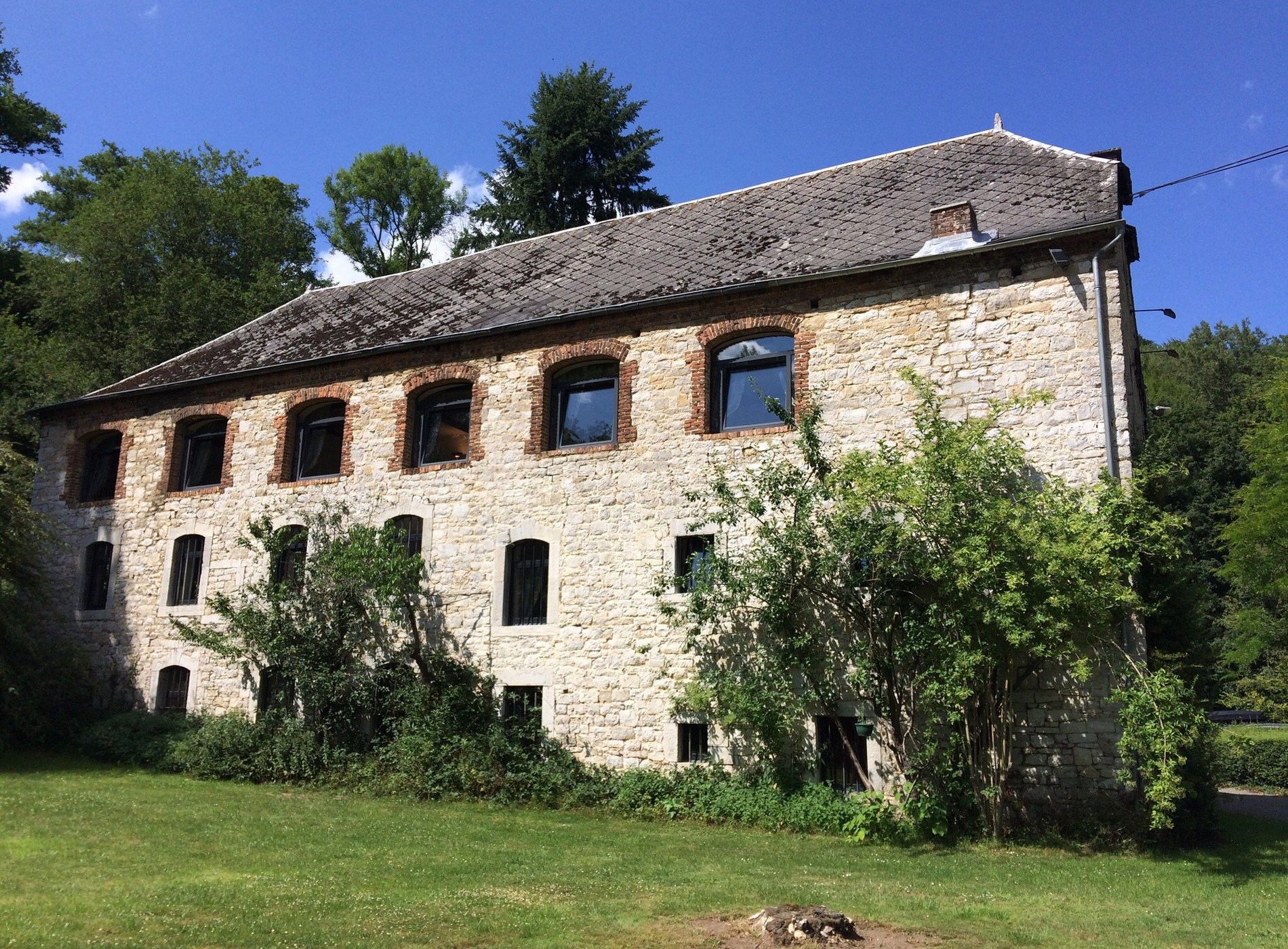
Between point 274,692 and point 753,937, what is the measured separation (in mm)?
11595

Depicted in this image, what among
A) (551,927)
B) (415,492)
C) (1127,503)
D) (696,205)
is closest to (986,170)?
(696,205)

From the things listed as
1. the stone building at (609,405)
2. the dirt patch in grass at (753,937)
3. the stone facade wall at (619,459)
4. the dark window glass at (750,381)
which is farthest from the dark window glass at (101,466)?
the dirt patch in grass at (753,937)

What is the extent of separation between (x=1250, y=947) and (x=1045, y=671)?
418 cm

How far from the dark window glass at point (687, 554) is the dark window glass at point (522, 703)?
2.70m

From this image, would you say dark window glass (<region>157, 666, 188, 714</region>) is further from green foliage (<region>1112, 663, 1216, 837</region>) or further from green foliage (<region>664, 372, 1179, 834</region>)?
green foliage (<region>1112, 663, 1216, 837</region>)

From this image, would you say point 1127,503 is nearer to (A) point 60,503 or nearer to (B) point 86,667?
(B) point 86,667

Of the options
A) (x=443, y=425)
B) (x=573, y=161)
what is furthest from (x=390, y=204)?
(x=443, y=425)

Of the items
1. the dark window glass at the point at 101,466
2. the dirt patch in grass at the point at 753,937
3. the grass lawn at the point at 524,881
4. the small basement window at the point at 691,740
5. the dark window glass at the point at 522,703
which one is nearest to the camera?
the dirt patch in grass at the point at 753,937

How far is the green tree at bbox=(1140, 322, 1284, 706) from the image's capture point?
10.3 meters

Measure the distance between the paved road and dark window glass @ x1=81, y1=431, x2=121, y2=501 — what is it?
64.3 feet

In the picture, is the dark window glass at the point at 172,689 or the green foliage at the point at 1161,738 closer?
the green foliage at the point at 1161,738

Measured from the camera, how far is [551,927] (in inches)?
262

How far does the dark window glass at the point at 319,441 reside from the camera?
53.6 ft

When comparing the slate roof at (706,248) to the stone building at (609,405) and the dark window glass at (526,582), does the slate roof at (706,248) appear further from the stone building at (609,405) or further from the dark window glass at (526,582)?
the dark window glass at (526,582)
